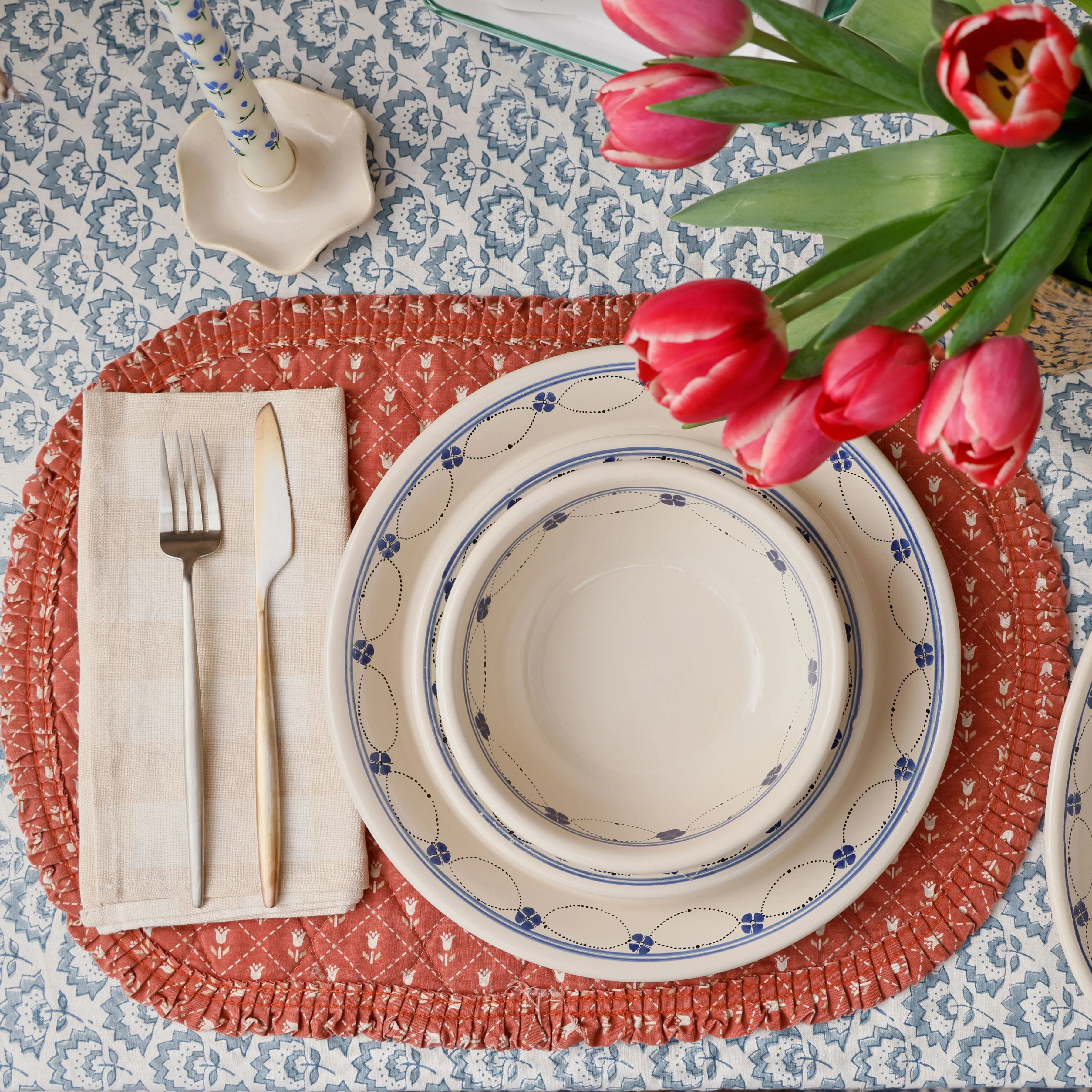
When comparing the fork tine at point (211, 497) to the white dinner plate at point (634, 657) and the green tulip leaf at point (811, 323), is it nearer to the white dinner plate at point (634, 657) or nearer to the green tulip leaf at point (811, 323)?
the white dinner plate at point (634, 657)

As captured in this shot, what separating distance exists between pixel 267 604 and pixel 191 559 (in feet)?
0.20

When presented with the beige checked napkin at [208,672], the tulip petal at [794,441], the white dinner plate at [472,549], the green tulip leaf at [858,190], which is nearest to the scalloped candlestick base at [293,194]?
the beige checked napkin at [208,672]

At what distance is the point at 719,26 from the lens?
304 millimetres

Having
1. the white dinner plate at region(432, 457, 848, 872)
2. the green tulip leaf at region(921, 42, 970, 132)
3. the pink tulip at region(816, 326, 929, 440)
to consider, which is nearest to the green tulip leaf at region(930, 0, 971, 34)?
the green tulip leaf at region(921, 42, 970, 132)

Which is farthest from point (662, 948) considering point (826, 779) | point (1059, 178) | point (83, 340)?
point (83, 340)

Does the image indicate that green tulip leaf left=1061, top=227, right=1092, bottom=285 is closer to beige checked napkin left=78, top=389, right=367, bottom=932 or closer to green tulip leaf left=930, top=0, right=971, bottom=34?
green tulip leaf left=930, top=0, right=971, bottom=34

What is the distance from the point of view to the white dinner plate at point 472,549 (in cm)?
56

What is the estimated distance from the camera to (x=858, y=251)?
32 cm

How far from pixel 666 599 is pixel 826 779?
149mm

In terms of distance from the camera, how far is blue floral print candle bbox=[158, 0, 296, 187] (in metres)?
0.51

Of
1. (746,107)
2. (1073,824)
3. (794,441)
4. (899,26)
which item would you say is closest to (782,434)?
(794,441)

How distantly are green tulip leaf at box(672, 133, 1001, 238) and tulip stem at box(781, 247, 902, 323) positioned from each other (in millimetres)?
16

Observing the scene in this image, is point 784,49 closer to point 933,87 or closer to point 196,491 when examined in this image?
point 933,87

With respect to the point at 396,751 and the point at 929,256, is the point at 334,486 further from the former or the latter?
the point at 929,256
